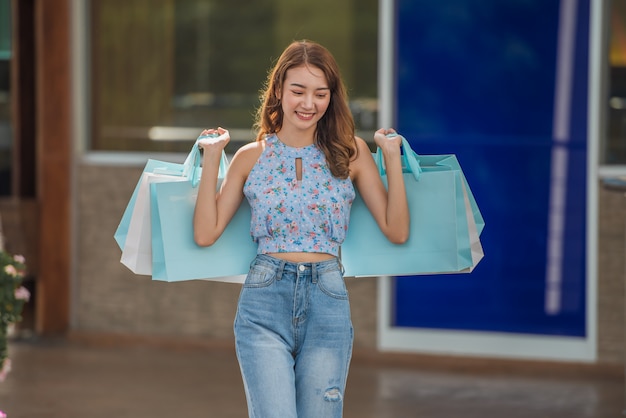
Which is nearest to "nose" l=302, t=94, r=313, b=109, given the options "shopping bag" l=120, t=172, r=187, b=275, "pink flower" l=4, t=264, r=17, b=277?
"shopping bag" l=120, t=172, r=187, b=275

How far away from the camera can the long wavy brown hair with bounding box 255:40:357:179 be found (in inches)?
128

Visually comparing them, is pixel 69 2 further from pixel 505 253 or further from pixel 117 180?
pixel 505 253

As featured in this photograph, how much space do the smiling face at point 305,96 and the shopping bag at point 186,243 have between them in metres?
0.30

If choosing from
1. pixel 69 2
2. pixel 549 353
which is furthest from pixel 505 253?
pixel 69 2

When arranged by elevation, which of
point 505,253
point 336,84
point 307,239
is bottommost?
point 505,253

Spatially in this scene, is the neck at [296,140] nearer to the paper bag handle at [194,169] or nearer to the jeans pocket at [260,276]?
the paper bag handle at [194,169]

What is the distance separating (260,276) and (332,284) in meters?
0.20

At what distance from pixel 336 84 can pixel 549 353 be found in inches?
149

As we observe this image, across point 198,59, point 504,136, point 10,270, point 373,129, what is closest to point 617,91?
point 504,136

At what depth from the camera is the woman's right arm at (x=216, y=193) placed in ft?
10.7

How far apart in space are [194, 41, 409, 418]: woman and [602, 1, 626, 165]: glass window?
3.52 m

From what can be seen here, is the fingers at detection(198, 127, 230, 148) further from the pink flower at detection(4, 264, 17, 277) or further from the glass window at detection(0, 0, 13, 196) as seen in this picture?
the glass window at detection(0, 0, 13, 196)

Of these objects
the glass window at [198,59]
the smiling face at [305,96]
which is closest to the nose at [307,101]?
the smiling face at [305,96]

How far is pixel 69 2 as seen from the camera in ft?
24.4
